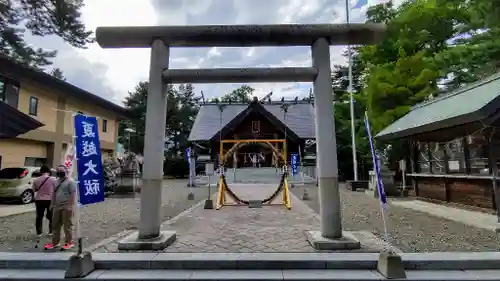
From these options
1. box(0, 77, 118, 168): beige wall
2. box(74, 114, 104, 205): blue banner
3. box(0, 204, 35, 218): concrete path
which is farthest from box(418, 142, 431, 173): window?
box(0, 77, 118, 168): beige wall

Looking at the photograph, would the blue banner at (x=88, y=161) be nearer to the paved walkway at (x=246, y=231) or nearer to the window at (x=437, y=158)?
the paved walkway at (x=246, y=231)

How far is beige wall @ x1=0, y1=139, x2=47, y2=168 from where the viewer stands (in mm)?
15477

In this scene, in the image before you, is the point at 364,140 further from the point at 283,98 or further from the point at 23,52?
the point at 23,52

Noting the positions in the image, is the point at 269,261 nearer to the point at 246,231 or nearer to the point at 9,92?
the point at 246,231

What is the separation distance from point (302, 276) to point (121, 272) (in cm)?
279

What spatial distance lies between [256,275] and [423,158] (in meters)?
11.6

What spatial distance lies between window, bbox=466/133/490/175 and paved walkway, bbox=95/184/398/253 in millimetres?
5645

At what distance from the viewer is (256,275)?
182 inches

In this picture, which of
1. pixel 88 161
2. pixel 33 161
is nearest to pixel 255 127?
pixel 33 161

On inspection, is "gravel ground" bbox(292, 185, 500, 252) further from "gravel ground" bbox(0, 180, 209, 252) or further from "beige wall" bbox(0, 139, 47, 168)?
"beige wall" bbox(0, 139, 47, 168)

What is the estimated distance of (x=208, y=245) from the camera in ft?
19.6

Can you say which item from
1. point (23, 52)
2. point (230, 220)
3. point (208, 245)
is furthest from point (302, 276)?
point (23, 52)

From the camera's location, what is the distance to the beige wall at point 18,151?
50.8 ft

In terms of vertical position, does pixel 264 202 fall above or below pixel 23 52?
below
